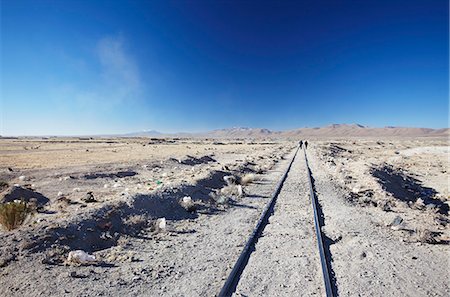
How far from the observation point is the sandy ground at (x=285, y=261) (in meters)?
5.48

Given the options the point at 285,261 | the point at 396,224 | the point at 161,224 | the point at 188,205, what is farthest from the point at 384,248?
the point at 188,205

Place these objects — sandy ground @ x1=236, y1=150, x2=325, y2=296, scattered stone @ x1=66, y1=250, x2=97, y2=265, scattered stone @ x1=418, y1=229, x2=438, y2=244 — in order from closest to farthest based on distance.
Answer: sandy ground @ x1=236, y1=150, x2=325, y2=296 < scattered stone @ x1=66, y1=250, x2=97, y2=265 < scattered stone @ x1=418, y1=229, x2=438, y2=244

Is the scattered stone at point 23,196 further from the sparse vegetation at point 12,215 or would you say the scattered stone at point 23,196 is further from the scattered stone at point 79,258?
the scattered stone at point 79,258

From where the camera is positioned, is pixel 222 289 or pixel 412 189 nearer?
pixel 222 289

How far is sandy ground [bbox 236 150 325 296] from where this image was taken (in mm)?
5480

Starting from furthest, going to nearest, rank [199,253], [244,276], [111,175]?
[111,175], [199,253], [244,276]

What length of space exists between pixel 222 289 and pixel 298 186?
39.6ft

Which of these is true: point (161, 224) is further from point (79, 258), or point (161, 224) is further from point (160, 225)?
point (79, 258)

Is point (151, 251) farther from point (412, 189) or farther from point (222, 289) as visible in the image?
point (412, 189)

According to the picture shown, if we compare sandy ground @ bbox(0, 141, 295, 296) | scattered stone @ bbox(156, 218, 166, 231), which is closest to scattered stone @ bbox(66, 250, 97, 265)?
sandy ground @ bbox(0, 141, 295, 296)

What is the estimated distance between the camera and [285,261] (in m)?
6.71

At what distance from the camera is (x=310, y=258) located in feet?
22.4

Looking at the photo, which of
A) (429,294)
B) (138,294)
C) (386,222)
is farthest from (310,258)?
(386,222)

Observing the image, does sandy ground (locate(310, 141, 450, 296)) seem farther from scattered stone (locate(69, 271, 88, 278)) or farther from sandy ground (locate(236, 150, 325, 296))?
scattered stone (locate(69, 271, 88, 278))
